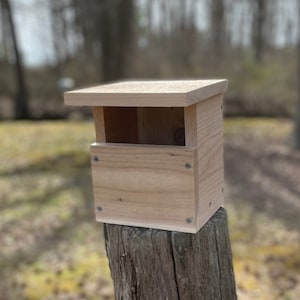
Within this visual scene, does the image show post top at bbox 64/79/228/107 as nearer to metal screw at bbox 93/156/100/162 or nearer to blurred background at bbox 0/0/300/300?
metal screw at bbox 93/156/100/162

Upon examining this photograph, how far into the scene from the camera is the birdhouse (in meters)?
1.41

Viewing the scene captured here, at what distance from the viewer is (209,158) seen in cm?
158

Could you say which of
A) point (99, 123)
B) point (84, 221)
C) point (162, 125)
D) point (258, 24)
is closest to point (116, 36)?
point (258, 24)

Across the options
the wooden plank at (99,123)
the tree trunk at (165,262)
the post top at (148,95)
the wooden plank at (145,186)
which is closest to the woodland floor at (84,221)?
the tree trunk at (165,262)

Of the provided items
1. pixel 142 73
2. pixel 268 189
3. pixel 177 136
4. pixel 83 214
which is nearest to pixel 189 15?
pixel 142 73

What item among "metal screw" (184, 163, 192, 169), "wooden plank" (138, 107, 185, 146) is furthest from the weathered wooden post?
"wooden plank" (138, 107, 185, 146)

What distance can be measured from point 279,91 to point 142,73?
3.78 metres

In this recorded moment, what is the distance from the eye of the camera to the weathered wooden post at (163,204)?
1.44 m

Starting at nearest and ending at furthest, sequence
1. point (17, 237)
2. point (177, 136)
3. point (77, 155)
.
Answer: point (177, 136)
point (17, 237)
point (77, 155)

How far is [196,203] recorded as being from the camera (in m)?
1.45

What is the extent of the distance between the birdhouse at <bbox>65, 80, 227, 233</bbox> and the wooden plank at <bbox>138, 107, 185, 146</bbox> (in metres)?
0.15

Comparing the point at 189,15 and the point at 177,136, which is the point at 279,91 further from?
the point at 177,136

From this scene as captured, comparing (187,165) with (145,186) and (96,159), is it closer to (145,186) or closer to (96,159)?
(145,186)

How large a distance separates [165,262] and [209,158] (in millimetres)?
407
